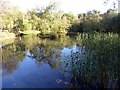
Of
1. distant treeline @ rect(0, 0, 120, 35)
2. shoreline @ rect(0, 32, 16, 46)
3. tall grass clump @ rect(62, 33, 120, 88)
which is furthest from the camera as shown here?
distant treeline @ rect(0, 0, 120, 35)

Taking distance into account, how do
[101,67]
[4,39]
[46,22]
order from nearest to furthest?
[101,67], [4,39], [46,22]

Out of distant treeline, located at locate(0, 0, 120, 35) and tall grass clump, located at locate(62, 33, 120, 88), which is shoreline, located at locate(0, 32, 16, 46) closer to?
distant treeline, located at locate(0, 0, 120, 35)

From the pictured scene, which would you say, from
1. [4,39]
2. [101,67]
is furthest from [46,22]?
[101,67]

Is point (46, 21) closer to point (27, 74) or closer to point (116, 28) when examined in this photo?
point (116, 28)

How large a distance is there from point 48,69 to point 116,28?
6123mm

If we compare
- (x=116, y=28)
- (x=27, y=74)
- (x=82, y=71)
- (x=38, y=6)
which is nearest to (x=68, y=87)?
(x=82, y=71)

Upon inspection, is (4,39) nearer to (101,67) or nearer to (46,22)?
(46,22)

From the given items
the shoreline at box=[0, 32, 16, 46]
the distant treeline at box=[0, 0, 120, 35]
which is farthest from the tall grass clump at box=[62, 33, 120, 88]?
the distant treeline at box=[0, 0, 120, 35]

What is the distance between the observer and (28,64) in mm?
13539

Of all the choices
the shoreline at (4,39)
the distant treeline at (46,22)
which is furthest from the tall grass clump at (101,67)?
the distant treeline at (46,22)

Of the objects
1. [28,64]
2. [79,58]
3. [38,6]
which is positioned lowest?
[28,64]

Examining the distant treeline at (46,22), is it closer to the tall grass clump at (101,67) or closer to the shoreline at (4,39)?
the shoreline at (4,39)

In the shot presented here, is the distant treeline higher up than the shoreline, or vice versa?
the distant treeline

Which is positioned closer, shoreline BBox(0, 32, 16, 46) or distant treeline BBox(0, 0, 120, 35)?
shoreline BBox(0, 32, 16, 46)
